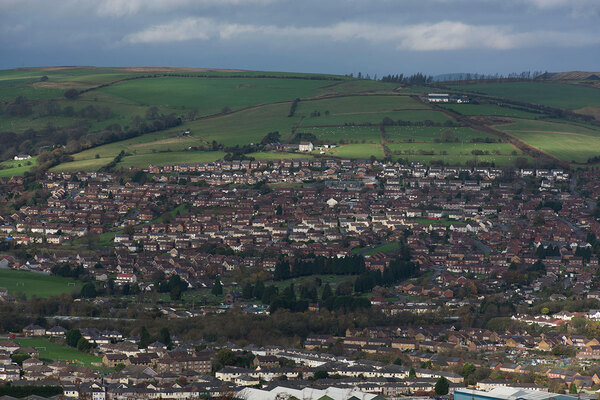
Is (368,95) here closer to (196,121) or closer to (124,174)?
(196,121)

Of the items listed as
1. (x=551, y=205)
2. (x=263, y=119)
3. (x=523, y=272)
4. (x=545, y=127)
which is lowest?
(x=523, y=272)

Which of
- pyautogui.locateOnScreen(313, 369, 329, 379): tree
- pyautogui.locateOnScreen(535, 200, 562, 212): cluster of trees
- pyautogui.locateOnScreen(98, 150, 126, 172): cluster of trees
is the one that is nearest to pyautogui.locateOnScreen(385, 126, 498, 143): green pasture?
pyautogui.locateOnScreen(535, 200, 562, 212): cluster of trees

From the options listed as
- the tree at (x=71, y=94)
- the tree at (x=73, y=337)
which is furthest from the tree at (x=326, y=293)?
the tree at (x=71, y=94)

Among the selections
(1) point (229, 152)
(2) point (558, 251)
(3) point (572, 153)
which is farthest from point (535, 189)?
(1) point (229, 152)

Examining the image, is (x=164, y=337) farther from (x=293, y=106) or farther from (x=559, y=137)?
(x=293, y=106)

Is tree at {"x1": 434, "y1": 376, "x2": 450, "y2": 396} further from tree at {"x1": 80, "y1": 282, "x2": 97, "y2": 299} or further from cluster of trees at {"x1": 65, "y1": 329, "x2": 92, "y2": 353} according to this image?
tree at {"x1": 80, "y1": 282, "x2": 97, "y2": 299}

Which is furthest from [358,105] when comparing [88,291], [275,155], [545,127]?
[88,291]
